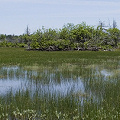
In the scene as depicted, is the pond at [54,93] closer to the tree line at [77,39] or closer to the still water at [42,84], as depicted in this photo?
the still water at [42,84]

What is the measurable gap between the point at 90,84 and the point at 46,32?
173 ft

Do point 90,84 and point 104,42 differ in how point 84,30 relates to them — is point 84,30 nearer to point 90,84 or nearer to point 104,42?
point 104,42

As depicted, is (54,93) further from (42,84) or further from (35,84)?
(35,84)

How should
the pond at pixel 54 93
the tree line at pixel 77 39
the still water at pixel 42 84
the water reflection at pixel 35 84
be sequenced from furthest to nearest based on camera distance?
the tree line at pixel 77 39
the water reflection at pixel 35 84
the still water at pixel 42 84
the pond at pixel 54 93

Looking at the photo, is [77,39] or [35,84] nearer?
[35,84]

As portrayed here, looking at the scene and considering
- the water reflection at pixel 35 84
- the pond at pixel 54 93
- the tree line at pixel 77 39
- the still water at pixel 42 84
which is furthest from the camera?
the tree line at pixel 77 39

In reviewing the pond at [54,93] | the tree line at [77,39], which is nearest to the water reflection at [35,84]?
the pond at [54,93]

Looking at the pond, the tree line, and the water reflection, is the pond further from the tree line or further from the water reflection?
the tree line

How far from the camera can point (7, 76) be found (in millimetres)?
17562

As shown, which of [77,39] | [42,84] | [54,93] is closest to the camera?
[54,93]

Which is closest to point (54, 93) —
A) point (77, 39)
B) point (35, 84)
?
point (35, 84)

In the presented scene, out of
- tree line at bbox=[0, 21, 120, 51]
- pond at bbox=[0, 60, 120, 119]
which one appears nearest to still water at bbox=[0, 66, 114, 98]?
pond at bbox=[0, 60, 120, 119]

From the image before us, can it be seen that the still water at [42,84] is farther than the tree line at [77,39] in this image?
No

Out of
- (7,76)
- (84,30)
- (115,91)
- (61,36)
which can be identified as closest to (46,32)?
(61,36)
